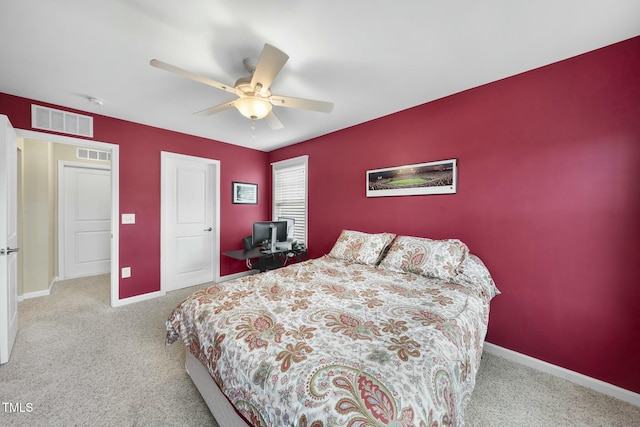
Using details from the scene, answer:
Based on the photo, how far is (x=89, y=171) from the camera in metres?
4.44

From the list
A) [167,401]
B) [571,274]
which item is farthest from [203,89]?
[571,274]

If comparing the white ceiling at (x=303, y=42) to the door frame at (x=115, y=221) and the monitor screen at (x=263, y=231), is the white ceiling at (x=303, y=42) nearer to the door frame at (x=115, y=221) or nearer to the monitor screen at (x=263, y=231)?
the door frame at (x=115, y=221)

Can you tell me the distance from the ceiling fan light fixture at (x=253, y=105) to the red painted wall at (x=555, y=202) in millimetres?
1771

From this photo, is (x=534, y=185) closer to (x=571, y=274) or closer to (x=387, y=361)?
(x=571, y=274)

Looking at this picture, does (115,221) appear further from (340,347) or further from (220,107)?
(340,347)

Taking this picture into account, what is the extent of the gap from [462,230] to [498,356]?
3.83 feet

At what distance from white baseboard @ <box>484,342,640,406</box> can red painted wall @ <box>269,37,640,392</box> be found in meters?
0.04

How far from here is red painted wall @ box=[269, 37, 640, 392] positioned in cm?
166

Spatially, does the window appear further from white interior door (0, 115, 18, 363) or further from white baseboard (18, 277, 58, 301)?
white baseboard (18, 277, 58, 301)

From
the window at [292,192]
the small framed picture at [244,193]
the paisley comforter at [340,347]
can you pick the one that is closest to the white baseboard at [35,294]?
the small framed picture at [244,193]

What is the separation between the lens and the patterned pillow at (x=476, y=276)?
1944mm

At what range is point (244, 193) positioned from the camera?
4.39 m

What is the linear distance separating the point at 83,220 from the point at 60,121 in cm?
254

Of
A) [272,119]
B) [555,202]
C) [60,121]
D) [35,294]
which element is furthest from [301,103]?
[35,294]
